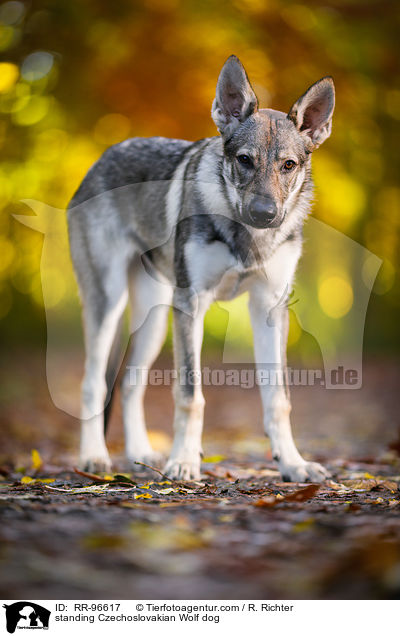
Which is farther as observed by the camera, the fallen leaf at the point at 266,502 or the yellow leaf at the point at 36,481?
the yellow leaf at the point at 36,481

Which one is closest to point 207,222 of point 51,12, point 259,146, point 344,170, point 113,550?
point 259,146

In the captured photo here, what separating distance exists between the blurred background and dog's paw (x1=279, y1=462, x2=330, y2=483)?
2.83 m

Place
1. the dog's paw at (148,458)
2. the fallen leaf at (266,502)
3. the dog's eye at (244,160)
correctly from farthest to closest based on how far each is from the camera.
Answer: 1. the dog's paw at (148,458)
2. the dog's eye at (244,160)
3. the fallen leaf at (266,502)

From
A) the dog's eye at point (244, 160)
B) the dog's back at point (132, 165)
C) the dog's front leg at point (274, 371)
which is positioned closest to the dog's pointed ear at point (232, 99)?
the dog's eye at point (244, 160)

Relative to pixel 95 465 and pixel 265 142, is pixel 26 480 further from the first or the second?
pixel 265 142

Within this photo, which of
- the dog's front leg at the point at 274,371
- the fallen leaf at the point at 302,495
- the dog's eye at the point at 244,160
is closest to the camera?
the fallen leaf at the point at 302,495

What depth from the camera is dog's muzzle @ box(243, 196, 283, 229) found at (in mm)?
2949

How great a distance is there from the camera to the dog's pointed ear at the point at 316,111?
10.6 ft

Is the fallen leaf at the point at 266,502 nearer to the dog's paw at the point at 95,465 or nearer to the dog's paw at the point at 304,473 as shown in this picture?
the dog's paw at the point at 304,473

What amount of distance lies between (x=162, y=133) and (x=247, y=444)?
4.46 metres

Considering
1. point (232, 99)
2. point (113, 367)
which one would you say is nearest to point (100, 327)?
point (113, 367)

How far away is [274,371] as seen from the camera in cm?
349

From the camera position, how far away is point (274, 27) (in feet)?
23.5

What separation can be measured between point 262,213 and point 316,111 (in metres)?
0.79
